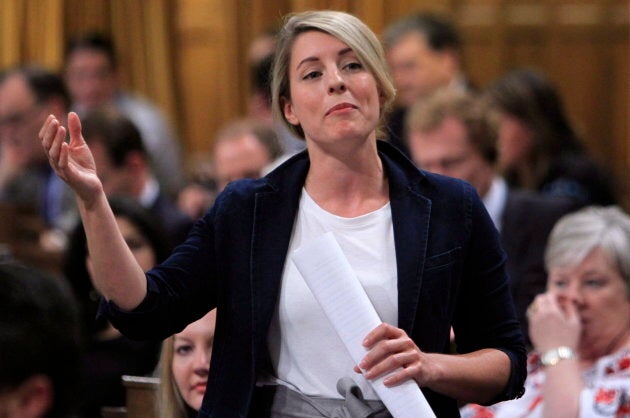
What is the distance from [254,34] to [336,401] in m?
5.37

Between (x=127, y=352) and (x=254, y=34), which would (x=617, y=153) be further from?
(x=127, y=352)

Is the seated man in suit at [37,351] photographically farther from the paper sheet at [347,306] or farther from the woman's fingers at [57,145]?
the paper sheet at [347,306]

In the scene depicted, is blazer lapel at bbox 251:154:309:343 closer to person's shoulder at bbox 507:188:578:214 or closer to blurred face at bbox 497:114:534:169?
person's shoulder at bbox 507:188:578:214

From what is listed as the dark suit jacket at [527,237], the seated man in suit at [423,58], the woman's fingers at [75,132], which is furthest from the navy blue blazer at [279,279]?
the seated man in suit at [423,58]

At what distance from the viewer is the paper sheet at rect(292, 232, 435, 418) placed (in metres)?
2.24

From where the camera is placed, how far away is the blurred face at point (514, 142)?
5348 mm

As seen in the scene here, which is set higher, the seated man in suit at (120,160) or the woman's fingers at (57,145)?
the seated man in suit at (120,160)

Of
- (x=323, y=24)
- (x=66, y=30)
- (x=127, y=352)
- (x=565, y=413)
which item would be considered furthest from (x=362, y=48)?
(x=66, y=30)

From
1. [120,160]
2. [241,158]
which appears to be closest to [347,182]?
[241,158]

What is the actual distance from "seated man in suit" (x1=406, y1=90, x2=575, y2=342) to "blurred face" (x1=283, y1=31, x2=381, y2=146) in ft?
6.24

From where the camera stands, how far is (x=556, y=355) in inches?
137

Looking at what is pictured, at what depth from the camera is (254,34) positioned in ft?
24.6

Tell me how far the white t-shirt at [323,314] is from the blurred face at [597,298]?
1.36 m

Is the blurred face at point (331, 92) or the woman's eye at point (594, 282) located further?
the woman's eye at point (594, 282)
